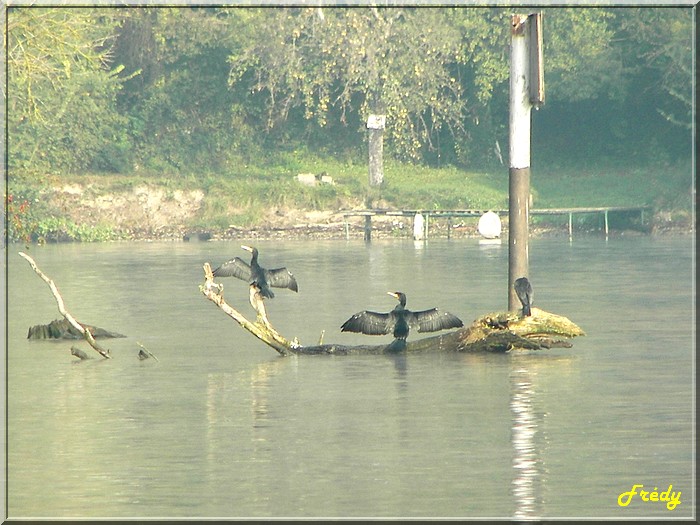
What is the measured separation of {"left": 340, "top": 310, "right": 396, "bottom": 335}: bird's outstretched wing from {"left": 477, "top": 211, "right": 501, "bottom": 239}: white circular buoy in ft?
112

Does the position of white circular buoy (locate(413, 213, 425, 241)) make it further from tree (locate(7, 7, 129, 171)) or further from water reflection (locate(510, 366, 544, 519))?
water reflection (locate(510, 366, 544, 519))

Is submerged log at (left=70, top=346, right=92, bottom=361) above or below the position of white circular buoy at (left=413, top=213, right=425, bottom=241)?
below

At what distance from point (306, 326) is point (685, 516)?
49.9ft

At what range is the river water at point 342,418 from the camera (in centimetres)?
1429

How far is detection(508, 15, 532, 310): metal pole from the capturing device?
24.5 meters

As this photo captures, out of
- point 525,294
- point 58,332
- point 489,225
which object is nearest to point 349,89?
point 489,225

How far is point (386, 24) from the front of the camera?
64.8 meters

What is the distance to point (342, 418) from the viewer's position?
18328 millimetres

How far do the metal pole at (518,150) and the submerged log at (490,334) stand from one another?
5.77ft

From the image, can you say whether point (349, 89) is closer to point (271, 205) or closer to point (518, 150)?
point (271, 205)

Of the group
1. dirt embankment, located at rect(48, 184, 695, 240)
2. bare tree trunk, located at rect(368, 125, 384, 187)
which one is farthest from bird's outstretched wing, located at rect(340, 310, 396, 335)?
bare tree trunk, located at rect(368, 125, 384, 187)

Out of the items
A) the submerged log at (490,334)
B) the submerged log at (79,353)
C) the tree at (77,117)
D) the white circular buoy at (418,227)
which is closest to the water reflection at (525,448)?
the submerged log at (490,334)

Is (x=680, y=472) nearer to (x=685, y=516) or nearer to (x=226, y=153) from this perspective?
(x=685, y=516)

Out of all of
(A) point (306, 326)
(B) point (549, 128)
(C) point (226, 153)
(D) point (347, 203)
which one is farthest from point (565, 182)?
(A) point (306, 326)
